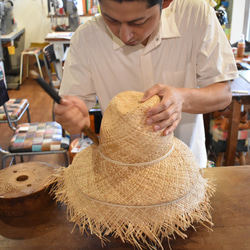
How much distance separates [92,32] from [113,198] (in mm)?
779

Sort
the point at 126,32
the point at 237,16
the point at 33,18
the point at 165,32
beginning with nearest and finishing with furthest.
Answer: the point at 126,32
the point at 165,32
the point at 237,16
the point at 33,18

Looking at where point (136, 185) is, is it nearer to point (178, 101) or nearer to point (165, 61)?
point (178, 101)

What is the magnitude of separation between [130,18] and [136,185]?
0.51 metres

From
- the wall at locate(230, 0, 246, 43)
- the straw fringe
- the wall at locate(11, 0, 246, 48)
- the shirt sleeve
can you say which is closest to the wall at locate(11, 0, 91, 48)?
the wall at locate(11, 0, 246, 48)

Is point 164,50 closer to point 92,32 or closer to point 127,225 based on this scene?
point 92,32

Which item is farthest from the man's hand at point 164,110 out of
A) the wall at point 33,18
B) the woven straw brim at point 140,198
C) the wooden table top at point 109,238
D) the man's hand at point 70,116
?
the wall at point 33,18

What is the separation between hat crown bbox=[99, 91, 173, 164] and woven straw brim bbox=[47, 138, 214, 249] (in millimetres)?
32

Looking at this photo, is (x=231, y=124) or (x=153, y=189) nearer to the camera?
(x=153, y=189)

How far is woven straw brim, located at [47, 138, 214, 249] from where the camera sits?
2.77 feet

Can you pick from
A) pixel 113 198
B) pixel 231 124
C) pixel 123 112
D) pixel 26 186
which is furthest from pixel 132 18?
pixel 231 124

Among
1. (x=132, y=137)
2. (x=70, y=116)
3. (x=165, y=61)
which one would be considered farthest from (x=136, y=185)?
(x=165, y=61)

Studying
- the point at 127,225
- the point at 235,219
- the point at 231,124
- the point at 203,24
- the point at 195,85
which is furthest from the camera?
the point at 231,124

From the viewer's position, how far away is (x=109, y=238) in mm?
917

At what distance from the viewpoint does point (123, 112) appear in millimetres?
891
